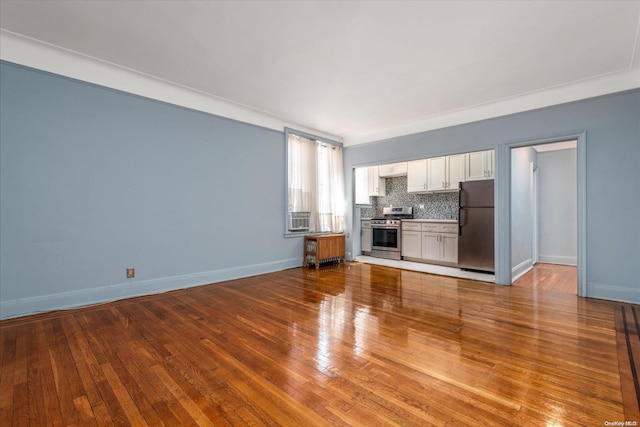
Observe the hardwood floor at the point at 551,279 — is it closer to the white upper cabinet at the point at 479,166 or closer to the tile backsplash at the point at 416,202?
the tile backsplash at the point at 416,202

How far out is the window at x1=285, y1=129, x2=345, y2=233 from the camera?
5559 mm

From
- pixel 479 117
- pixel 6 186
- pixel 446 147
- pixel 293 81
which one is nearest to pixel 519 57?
pixel 479 117

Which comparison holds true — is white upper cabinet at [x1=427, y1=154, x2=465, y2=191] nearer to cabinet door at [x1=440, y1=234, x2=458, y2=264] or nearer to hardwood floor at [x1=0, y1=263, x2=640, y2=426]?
cabinet door at [x1=440, y1=234, x2=458, y2=264]

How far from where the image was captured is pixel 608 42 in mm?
2881

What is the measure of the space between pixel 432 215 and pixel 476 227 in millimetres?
1487

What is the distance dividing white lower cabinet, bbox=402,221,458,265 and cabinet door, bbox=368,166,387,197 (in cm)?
121

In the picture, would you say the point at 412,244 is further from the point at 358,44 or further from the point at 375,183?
the point at 358,44

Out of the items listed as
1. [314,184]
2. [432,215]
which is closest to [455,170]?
[432,215]

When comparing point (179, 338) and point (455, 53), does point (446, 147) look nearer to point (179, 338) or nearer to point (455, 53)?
point (455, 53)

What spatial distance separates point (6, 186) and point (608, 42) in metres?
6.32

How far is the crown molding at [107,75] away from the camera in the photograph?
292cm

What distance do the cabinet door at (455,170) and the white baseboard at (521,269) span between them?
1.84m

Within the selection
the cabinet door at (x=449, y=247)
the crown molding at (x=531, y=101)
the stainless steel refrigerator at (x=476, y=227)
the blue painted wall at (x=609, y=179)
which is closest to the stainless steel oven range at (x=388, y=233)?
the cabinet door at (x=449, y=247)

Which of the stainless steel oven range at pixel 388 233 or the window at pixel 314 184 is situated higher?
the window at pixel 314 184
